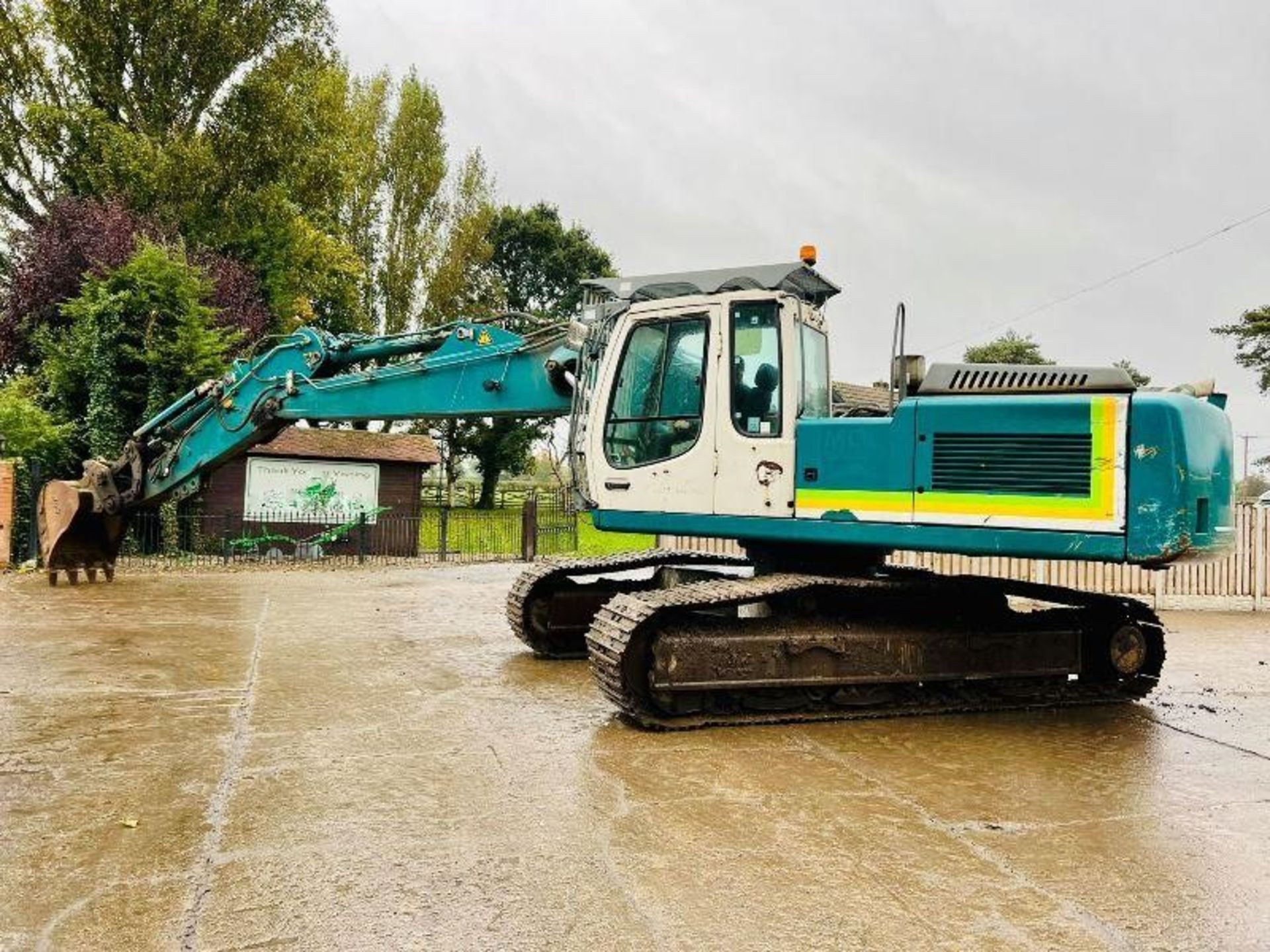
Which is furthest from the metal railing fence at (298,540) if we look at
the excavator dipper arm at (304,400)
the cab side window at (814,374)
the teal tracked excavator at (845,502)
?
the cab side window at (814,374)

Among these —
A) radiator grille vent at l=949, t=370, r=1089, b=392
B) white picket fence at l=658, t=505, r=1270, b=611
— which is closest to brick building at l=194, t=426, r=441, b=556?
white picket fence at l=658, t=505, r=1270, b=611

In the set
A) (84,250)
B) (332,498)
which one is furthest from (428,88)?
(332,498)

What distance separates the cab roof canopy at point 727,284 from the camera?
600cm

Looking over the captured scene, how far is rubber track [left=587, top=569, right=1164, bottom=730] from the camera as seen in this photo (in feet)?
17.8

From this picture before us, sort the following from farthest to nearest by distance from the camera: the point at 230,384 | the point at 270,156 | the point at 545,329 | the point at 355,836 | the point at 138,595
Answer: the point at 270,156
the point at 138,595
the point at 230,384
the point at 545,329
the point at 355,836

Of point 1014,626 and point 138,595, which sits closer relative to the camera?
point 1014,626

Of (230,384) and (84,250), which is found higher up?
(84,250)

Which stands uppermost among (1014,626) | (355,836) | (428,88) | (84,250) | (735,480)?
(428,88)

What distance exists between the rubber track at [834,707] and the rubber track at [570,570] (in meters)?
1.41

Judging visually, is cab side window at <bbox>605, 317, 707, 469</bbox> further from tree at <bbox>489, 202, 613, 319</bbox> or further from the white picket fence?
tree at <bbox>489, 202, 613, 319</bbox>

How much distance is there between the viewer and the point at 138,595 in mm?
11734

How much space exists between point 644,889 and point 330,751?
2.27m

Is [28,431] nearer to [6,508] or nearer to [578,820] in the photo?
[6,508]

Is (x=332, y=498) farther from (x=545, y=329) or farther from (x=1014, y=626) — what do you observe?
(x=1014, y=626)
